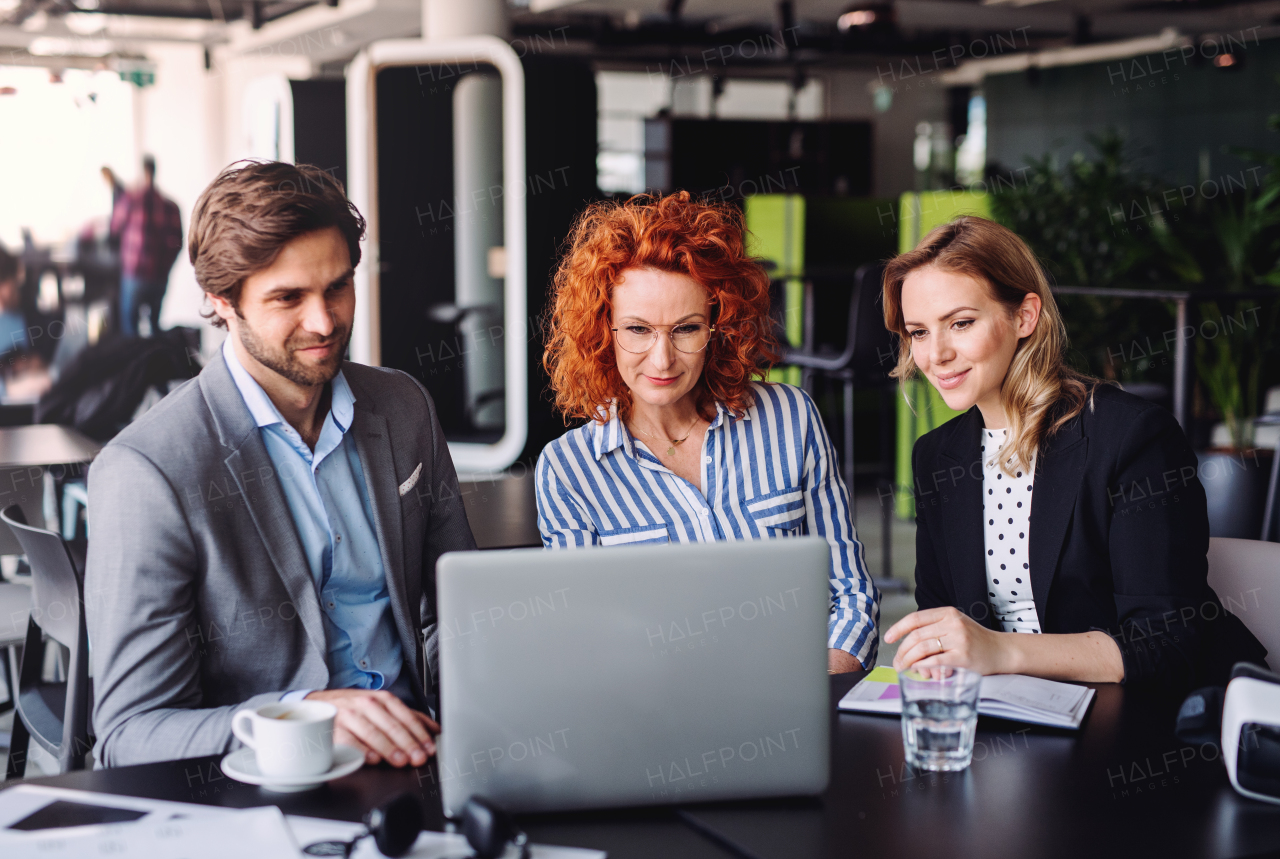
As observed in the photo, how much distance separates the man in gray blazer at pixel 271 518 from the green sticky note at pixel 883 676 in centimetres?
53

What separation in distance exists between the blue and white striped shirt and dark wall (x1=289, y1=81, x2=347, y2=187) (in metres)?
4.21

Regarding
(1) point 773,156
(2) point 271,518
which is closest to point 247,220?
(2) point 271,518

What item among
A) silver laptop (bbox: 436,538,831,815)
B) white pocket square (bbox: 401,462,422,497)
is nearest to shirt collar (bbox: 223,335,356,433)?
white pocket square (bbox: 401,462,422,497)

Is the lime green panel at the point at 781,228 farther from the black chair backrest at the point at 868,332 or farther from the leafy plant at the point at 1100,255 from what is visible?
the black chair backrest at the point at 868,332

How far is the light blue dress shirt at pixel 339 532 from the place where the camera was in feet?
5.01

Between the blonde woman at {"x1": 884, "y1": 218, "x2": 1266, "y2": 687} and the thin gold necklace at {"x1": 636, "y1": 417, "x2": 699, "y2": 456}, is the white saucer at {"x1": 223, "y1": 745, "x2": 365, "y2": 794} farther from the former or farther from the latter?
the thin gold necklace at {"x1": 636, "y1": 417, "x2": 699, "y2": 456}

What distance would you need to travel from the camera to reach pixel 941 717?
1.16 metres

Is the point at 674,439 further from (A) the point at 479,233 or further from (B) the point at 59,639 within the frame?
(A) the point at 479,233

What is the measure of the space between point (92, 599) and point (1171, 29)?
1158cm

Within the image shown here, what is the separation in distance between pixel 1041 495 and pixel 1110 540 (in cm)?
11

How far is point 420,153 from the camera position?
18.2 ft

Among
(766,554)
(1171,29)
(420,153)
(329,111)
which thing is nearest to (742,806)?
(766,554)

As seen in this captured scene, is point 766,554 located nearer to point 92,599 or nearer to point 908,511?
point 92,599

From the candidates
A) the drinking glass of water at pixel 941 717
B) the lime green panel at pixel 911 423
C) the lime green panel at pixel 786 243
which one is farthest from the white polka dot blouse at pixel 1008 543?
the lime green panel at pixel 786 243
